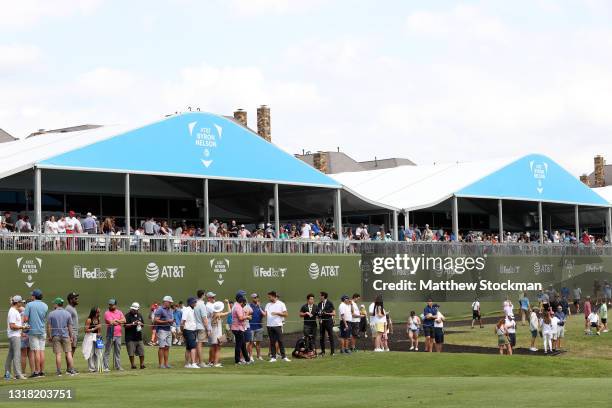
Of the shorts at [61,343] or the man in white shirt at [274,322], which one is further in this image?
the man in white shirt at [274,322]

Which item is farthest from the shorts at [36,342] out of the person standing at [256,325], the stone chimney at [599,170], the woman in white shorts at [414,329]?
the stone chimney at [599,170]

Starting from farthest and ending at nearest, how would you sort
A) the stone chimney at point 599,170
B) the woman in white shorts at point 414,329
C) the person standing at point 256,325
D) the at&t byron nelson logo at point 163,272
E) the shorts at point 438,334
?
1. the stone chimney at point 599,170
2. the at&t byron nelson logo at point 163,272
3. the woman in white shorts at point 414,329
4. the shorts at point 438,334
5. the person standing at point 256,325

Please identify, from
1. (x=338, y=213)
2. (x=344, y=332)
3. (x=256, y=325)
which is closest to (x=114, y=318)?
(x=256, y=325)

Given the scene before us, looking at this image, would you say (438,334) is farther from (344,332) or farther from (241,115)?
(241,115)

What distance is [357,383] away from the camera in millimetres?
21406

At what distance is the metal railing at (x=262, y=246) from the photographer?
1373 inches

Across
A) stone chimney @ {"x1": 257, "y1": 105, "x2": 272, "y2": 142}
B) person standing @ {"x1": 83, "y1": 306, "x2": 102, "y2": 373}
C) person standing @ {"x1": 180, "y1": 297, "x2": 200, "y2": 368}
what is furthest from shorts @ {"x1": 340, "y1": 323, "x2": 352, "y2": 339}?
stone chimney @ {"x1": 257, "y1": 105, "x2": 272, "y2": 142}

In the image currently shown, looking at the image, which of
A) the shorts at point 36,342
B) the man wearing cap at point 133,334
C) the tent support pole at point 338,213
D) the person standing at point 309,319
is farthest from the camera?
the tent support pole at point 338,213

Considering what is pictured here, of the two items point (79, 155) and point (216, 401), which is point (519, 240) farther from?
point (216, 401)

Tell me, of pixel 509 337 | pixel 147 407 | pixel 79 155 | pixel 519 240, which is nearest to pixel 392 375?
pixel 147 407

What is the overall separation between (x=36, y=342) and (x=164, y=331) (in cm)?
350

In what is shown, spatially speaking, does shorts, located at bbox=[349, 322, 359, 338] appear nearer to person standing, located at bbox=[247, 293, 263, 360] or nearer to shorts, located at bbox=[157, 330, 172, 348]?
person standing, located at bbox=[247, 293, 263, 360]

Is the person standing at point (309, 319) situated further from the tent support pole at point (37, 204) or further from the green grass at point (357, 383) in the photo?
the tent support pole at point (37, 204)

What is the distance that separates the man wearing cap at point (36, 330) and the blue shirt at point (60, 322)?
0.35 metres
